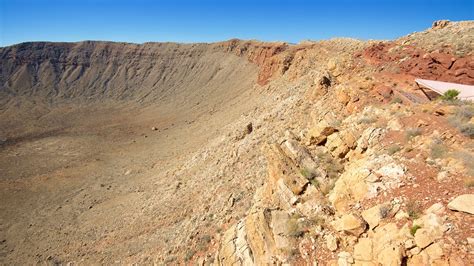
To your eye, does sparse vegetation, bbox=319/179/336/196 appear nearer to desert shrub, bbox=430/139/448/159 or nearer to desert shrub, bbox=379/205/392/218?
desert shrub, bbox=379/205/392/218

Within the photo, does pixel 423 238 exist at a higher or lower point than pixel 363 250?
higher

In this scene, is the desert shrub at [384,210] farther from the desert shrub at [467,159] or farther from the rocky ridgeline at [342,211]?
the desert shrub at [467,159]

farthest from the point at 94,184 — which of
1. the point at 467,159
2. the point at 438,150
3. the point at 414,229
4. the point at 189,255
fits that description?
the point at 467,159

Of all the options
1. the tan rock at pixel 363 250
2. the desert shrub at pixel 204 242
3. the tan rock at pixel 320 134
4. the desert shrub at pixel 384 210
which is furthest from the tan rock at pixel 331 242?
the desert shrub at pixel 204 242

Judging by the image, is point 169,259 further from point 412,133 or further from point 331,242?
point 412,133

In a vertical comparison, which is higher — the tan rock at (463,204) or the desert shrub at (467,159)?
the desert shrub at (467,159)

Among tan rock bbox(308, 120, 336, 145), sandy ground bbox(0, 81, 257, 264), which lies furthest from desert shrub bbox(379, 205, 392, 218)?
sandy ground bbox(0, 81, 257, 264)
